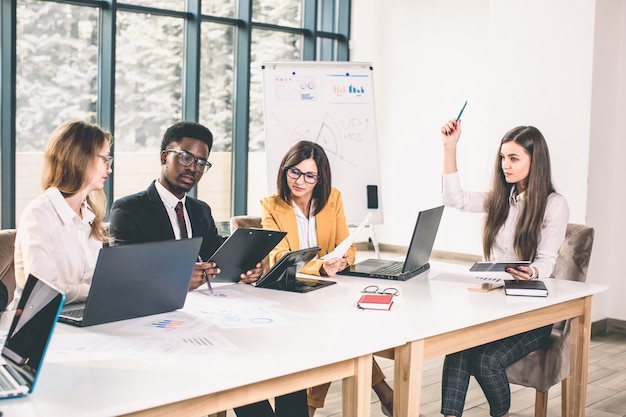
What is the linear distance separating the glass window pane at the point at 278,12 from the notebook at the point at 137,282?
557cm

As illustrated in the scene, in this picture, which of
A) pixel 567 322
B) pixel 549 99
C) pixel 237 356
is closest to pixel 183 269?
pixel 237 356

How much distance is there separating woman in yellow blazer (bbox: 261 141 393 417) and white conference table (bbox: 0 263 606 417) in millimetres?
348

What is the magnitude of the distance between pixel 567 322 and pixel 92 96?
4.51m

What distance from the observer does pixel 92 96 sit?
618cm

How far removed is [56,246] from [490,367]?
160 centimetres

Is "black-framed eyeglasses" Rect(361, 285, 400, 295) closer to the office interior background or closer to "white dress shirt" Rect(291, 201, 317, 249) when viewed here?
"white dress shirt" Rect(291, 201, 317, 249)

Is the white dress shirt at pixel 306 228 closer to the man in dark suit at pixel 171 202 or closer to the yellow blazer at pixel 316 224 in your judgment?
Result: the yellow blazer at pixel 316 224

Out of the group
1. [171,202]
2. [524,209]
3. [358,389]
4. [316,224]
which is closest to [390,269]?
[316,224]

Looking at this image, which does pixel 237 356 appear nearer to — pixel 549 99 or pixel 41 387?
pixel 41 387

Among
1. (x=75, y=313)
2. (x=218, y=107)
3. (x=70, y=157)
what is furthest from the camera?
(x=218, y=107)

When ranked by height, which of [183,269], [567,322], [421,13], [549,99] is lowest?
[567,322]

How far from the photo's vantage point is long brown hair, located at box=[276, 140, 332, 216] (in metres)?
3.10

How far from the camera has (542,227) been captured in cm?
321

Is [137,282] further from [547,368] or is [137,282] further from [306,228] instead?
[547,368]
